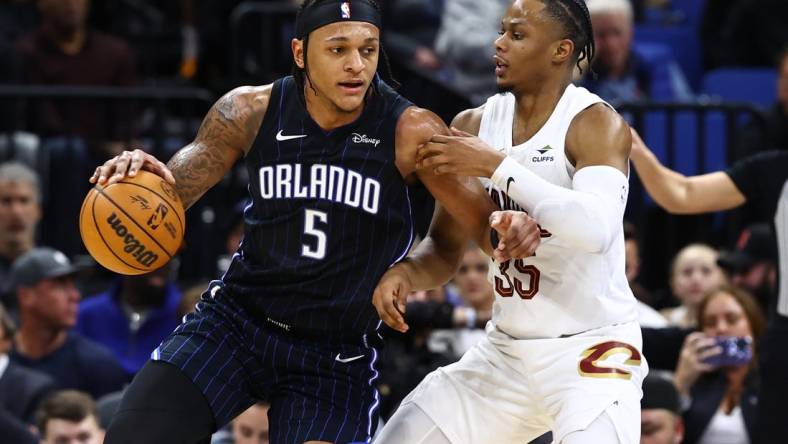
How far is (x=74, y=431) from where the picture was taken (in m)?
7.57

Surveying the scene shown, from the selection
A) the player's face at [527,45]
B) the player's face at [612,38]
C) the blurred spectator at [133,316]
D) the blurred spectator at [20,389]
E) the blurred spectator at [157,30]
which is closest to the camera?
the player's face at [527,45]

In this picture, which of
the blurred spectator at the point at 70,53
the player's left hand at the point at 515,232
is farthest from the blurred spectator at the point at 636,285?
the blurred spectator at the point at 70,53

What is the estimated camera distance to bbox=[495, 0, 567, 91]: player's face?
206 inches

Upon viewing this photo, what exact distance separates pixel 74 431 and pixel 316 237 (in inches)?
117

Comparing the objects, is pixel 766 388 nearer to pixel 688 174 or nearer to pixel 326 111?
pixel 326 111

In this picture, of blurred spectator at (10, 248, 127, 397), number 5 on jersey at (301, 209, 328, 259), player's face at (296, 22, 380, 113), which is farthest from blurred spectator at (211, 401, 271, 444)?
player's face at (296, 22, 380, 113)

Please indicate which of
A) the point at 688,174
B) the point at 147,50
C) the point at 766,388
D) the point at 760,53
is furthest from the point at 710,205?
the point at 147,50

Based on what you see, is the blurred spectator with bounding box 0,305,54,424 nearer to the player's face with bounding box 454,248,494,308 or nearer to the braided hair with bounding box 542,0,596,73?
the player's face with bounding box 454,248,494,308

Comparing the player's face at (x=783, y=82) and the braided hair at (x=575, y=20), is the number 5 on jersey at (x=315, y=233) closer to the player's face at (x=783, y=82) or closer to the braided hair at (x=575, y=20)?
the braided hair at (x=575, y=20)

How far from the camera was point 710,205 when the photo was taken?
673cm

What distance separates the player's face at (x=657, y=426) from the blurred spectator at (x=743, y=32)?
17.2 ft

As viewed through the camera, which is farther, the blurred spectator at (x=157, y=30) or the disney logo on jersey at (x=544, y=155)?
the blurred spectator at (x=157, y=30)

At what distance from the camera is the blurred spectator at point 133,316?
351 inches

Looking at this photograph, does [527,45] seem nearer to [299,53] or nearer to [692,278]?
[299,53]
